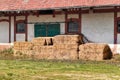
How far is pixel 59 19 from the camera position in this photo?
3266 cm

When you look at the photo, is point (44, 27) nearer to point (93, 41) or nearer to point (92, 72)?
point (93, 41)

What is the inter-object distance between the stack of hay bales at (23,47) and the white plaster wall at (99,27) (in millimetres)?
4290

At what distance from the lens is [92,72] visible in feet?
63.2

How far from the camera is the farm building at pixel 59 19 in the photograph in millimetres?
29781

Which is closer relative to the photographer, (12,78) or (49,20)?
(12,78)

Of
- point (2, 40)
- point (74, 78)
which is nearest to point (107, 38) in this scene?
point (2, 40)

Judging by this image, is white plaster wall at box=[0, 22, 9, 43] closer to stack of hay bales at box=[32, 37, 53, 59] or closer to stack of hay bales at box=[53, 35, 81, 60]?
stack of hay bales at box=[32, 37, 53, 59]

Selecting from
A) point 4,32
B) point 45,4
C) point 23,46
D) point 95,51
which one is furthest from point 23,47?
point 95,51

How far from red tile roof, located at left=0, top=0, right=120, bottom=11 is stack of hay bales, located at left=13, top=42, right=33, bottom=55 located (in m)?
3.35

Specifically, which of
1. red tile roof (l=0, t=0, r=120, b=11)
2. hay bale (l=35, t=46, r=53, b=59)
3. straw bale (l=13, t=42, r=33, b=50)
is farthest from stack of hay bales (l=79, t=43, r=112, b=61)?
straw bale (l=13, t=42, r=33, b=50)

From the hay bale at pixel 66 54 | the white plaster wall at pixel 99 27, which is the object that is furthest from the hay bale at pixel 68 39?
the white plaster wall at pixel 99 27

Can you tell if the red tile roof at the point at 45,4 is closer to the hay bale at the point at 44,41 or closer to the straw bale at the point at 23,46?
the hay bale at the point at 44,41

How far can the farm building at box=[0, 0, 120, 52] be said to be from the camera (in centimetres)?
2978

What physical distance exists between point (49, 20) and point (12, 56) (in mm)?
4357
